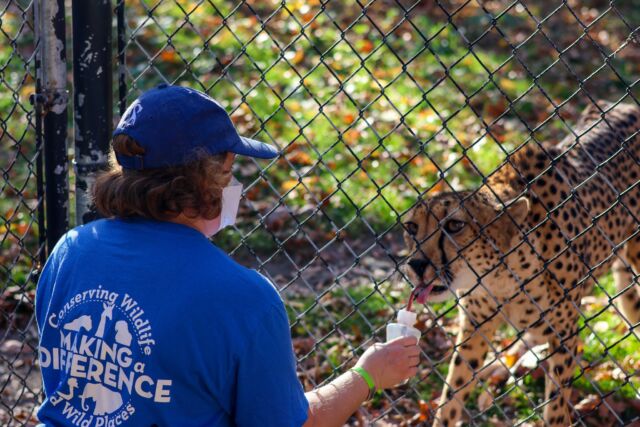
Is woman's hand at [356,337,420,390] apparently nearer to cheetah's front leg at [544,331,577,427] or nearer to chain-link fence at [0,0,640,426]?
chain-link fence at [0,0,640,426]

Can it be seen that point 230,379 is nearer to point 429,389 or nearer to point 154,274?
point 154,274

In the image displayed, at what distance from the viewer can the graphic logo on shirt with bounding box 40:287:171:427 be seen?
222cm

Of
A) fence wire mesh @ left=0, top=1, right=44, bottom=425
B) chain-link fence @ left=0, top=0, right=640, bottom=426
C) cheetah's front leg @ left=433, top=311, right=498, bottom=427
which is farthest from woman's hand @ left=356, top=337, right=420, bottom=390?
cheetah's front leg @ left=433, top=311, right=498, bottom=427

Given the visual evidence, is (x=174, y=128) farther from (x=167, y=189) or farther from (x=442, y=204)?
(x=442, y=204)

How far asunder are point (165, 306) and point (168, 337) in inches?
2.8

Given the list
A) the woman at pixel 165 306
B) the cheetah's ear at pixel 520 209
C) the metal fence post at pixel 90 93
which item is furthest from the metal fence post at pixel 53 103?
the cheetah's ear at pixel 520 209

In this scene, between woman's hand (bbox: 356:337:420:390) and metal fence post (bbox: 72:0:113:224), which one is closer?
woman's hand (bbox: 356:337:420:390)

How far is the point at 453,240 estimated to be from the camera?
4.07m

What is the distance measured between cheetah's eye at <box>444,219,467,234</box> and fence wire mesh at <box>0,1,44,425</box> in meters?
1.76

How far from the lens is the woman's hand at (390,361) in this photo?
8.65ft

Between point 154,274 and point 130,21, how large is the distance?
785 centimetres

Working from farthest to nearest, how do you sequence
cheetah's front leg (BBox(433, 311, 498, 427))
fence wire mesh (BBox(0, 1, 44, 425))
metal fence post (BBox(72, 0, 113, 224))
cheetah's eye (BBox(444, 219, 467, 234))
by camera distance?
cheetah's front leg (BBox(433, 311, 498, 427)) < cheetah's eye (BBox(444, 219, 467, 234)) < fence wire mesh (BBox(0, 1, 44, 425)) < metal fence post (BBox(72, 0, 113, 224))

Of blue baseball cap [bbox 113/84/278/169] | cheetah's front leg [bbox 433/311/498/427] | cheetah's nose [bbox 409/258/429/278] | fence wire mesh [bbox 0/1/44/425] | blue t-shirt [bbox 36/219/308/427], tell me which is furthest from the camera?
cheetah's front leg [bbox 433/311/498/427]


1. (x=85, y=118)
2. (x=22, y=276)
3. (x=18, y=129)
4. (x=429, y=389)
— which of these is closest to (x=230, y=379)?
(x=85, y=118)
